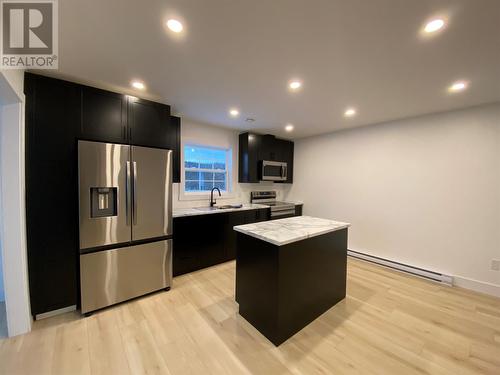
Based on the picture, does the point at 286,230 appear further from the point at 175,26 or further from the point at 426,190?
the point at 426,190

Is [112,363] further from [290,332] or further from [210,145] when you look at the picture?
[210,145]

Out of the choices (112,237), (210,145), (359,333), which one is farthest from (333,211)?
(112,237)

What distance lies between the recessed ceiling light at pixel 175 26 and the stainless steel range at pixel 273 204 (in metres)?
3.36

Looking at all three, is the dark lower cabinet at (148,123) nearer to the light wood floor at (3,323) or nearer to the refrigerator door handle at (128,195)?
the refrigerator door handle at (128,195)

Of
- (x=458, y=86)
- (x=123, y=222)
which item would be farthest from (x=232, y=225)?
(x=458, y=86)

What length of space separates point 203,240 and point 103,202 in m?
1.49

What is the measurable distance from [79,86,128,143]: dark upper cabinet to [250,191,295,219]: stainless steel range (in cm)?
287

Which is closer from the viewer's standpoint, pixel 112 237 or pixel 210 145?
pixel 112 237

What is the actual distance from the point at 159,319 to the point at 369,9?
3.05 metres

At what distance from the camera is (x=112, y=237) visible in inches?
87.4

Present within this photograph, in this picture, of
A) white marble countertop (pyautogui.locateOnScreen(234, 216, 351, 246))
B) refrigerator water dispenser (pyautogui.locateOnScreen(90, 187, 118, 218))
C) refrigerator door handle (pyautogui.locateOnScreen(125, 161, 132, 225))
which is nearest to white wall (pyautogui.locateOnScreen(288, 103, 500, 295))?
white marble countertop (pyautogui.locateOnScreen(234, 216, 351, 246))

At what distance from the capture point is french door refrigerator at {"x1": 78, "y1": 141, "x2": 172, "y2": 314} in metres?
2.10

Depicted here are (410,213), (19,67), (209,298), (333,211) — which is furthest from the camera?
(333,211)

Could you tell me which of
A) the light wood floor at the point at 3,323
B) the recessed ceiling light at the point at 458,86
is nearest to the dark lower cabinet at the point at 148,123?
the light wood floor at the point at 3,323
